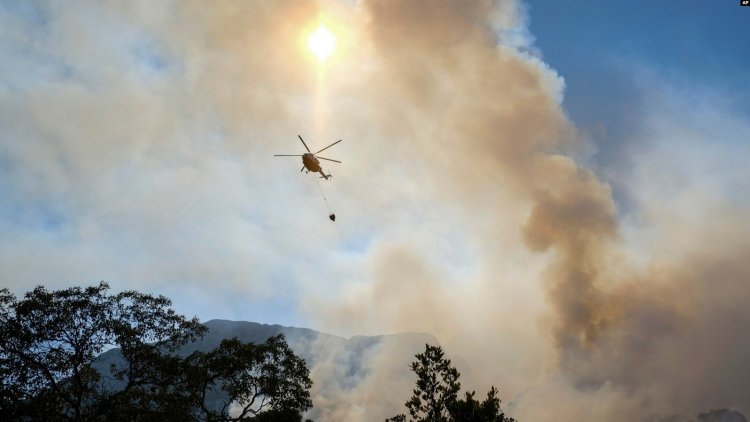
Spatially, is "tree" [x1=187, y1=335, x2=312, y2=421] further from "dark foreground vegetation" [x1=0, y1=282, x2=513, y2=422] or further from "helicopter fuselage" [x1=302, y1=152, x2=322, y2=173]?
"helicopter fuselage" [x1=302, y1=152, x2=322, y2=173]

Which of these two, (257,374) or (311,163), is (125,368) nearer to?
(257,374)

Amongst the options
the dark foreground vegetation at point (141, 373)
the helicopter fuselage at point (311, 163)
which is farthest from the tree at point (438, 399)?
the helicopter fuselage at point (311, 163)

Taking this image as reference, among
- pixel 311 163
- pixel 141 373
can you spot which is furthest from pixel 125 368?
pixel 311 163

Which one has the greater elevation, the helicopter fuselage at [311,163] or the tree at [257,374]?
the helicopter fuselage at [311,163]

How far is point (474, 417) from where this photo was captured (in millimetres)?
26500

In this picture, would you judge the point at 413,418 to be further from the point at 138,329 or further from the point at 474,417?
the point at 138,329

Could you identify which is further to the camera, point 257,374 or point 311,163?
point 311,163

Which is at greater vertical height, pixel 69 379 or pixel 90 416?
pixel 69 379

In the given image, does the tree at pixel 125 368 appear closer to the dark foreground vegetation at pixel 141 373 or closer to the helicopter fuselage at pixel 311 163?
the dark foreground vegetation at pixel 141 373

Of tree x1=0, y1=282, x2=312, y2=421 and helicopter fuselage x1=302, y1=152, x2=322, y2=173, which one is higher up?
helicopter fuselage x1=302, y1=152, x2=322, y2=173

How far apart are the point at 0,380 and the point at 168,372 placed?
8784 mm

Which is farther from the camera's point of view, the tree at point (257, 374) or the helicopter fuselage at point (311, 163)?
the helicopter fuselage at point (311, 163)

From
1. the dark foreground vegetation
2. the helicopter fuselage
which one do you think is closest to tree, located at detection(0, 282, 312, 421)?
the dark foreground vegetation

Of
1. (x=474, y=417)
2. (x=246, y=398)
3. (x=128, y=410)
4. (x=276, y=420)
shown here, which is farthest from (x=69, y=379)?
(x=474, y=417)
